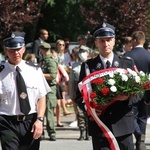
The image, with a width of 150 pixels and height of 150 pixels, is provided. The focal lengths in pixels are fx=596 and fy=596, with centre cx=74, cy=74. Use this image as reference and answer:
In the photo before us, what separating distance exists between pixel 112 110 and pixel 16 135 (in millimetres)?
1148

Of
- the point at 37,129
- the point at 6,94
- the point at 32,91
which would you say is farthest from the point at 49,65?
the point at 37,129

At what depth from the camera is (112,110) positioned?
650 centimetres

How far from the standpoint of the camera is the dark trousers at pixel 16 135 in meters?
6.75

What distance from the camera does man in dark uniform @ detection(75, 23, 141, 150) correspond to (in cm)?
651

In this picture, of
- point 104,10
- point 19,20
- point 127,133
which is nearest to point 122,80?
point 127,133

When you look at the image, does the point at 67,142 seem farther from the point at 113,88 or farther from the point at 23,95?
Answer: the point at 113,88

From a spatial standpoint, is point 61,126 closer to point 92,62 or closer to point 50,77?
point 50,77

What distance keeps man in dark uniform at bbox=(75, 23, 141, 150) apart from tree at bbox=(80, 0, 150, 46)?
14.6 metres

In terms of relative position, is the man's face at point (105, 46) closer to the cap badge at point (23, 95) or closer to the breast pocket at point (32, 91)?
the breast pocket at point (32, 91)

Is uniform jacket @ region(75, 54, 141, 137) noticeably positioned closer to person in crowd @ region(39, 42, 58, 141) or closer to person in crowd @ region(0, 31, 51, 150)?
person in crowd @ region(0, 31, 51, 150)

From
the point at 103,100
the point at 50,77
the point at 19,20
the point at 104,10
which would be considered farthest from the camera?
the point at 104,10

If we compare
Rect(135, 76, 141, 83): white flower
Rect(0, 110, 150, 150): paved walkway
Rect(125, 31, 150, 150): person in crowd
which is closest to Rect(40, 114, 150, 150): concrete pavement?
Rect(0, 110, 150, 150): paved walkway

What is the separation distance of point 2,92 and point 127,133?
1.49 metres

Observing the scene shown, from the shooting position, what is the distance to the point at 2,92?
22.3ft
